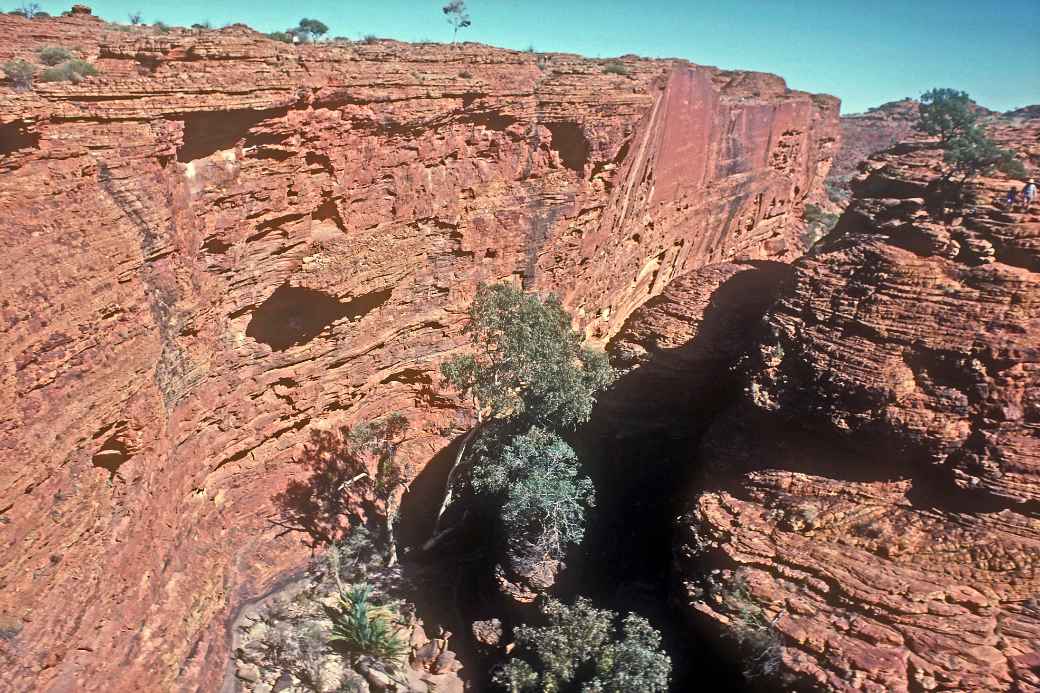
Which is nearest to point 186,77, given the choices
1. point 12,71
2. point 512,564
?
point 12,71

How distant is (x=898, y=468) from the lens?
42.5ft

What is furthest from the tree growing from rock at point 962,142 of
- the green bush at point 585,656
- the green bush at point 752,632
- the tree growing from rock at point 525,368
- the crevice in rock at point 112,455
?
the crevice in rock at point 112,455

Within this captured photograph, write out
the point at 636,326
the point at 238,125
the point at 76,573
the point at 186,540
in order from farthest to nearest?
the point at 636,326
the point at 186,540
the point at 238,125
the point at 76,573

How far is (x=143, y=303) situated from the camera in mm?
12211

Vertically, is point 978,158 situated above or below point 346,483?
above

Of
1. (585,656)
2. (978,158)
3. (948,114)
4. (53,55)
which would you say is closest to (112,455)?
(53,55)

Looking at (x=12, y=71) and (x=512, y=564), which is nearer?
(x=12, y=71)

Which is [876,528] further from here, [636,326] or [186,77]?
[186,77]

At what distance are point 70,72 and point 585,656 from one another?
15.4m

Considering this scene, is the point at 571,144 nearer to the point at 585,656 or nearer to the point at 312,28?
the point at 312,28

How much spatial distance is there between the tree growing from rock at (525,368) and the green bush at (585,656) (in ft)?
14.1

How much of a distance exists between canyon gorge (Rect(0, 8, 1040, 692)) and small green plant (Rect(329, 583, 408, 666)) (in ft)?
7.77

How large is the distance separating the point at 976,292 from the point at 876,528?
5414 mm

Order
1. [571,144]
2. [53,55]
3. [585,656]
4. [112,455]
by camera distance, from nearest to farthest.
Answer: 1. [53,55]
2. [112,455]
3. [585,656]
4. [571,144]
